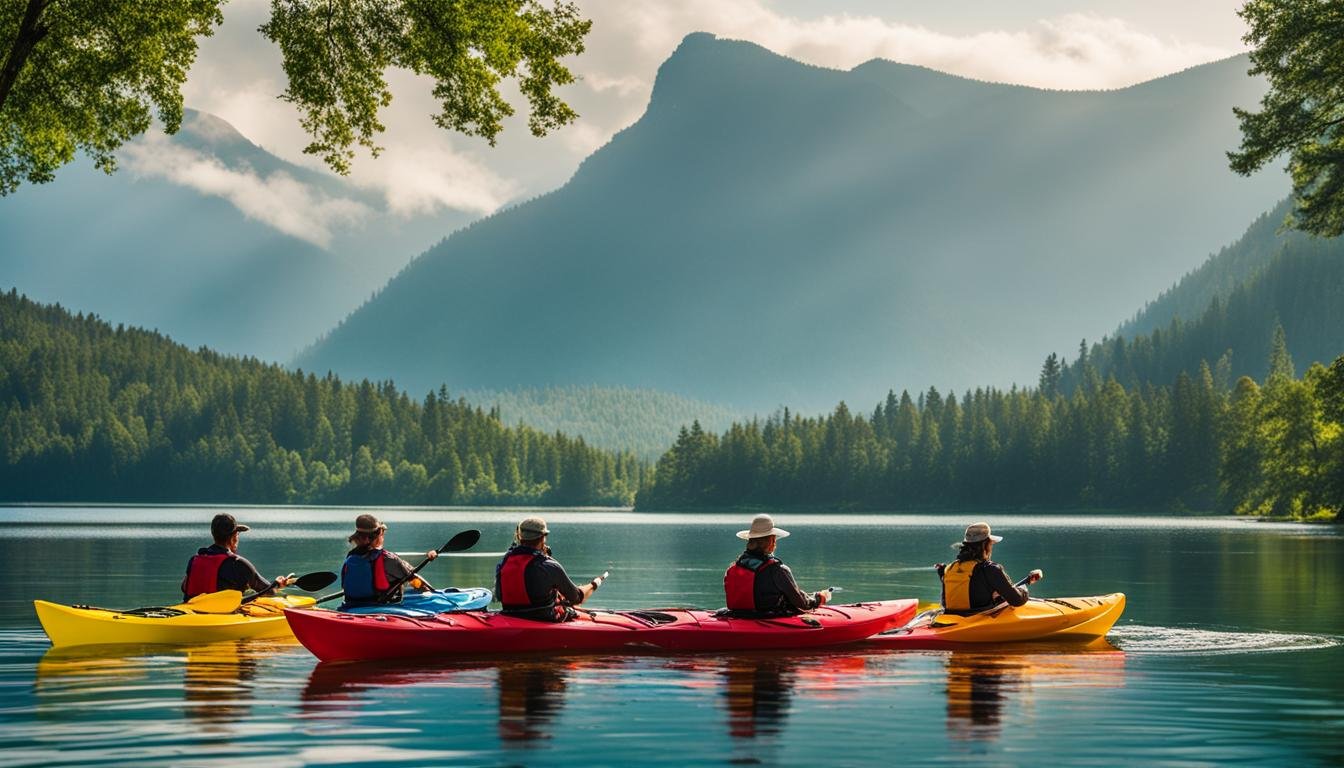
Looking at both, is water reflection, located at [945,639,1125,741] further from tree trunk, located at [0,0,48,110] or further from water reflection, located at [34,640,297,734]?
tree trunk, located at [0,0,48,110]

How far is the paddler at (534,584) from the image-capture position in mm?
25094

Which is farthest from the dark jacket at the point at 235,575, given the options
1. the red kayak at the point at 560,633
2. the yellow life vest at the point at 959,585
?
the yellow life vest at the point at 959,585

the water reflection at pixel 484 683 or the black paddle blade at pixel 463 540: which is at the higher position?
the black paddle blade at pixel 463 540

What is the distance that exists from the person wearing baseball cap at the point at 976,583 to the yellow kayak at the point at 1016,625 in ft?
0.68

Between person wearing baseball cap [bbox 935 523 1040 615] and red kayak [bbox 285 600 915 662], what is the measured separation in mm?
1683

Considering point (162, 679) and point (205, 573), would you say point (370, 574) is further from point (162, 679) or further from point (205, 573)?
point (162, 679)

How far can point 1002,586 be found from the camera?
26953mm

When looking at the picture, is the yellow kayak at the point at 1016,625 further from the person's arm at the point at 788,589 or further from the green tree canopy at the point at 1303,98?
the green tree canopy at the point at 1303,98

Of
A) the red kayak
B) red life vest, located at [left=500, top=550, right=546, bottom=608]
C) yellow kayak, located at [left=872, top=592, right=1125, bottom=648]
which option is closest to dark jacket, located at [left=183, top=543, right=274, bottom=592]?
the red kayak

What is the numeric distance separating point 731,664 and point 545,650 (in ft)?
10.7

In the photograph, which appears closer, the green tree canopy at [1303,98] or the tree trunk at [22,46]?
the tree trunk at [22,46]

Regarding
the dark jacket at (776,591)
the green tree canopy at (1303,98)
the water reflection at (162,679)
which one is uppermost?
the green tree canopy at (1303,98)

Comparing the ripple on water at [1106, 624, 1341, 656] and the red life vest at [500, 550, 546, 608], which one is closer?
the red life vest at [500, 550, 546, 608]

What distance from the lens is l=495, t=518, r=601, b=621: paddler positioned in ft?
82.3
